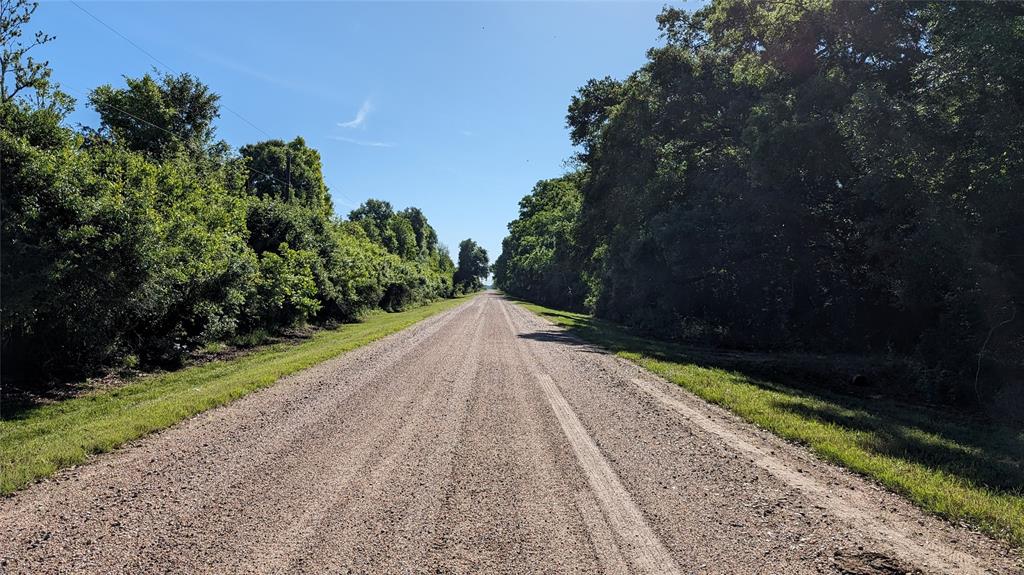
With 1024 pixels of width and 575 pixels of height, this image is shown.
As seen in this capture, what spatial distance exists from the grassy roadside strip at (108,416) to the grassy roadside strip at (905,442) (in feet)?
27.2

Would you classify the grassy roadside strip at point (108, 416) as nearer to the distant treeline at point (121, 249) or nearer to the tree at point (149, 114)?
the distant treeline at point (121, 249)

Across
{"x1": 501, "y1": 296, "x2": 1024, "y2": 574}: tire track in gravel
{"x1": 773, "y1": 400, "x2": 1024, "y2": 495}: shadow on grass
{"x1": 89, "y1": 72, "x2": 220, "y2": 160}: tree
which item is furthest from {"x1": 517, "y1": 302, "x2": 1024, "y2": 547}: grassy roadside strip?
{"x1": 89, "y1": 72, "x2": 220, "y2": 160}: tree

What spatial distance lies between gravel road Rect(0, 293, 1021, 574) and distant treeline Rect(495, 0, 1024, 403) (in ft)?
29.2

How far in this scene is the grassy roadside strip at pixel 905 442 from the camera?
177 inches

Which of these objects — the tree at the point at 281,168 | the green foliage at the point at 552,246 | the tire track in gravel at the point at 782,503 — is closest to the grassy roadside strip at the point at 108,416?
the tire track in gravel at the point at 782,503

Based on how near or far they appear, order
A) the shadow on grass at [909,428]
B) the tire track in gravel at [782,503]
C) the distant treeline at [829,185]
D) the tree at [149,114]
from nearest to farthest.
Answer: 1. the tire track in gravel at [782,503]
2. the shadow on grass at [909,428]
3. the distant treeline at [829,185]
4. the tree at [149,114]

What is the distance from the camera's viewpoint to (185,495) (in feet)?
14.7

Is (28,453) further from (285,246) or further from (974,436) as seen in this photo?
(285,246)

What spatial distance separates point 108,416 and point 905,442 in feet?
38.3

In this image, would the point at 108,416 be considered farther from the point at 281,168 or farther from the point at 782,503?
the point at 281,168

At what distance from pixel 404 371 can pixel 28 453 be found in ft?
20.7

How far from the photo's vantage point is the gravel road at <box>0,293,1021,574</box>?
3465mm

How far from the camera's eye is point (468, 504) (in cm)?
434

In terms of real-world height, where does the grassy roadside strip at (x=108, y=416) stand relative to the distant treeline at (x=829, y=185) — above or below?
below
